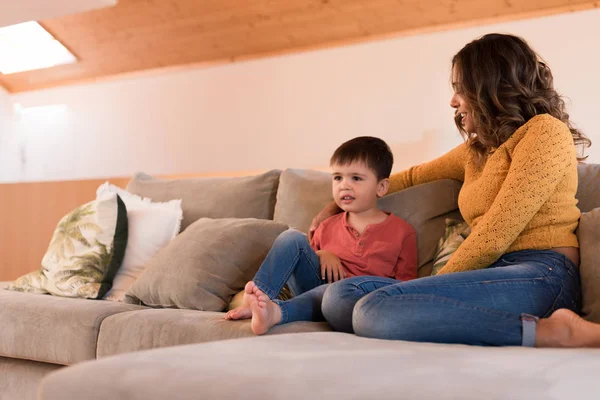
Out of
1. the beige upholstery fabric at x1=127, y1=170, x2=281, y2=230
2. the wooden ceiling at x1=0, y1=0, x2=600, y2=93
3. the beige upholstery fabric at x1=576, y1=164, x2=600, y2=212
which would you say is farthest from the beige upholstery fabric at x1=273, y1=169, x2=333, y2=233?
the wooden ceiling at x1=0, y1=0, x2=600, y2=93

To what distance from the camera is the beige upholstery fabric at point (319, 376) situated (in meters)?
0.97

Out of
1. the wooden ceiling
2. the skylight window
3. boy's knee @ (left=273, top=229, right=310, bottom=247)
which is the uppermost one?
the skylight window

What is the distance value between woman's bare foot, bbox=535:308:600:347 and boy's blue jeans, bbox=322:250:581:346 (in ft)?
0.07

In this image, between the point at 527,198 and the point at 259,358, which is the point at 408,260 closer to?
the point at 527,198

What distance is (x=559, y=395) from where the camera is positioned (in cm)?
101

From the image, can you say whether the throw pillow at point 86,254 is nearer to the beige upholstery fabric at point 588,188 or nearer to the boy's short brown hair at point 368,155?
the boy's short brown hair at point 368,155

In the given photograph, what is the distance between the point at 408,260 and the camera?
89.3 inches

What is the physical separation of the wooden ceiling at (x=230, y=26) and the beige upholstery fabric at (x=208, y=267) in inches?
76.0

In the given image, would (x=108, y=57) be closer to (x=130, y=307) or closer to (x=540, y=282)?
(x=130, y=307)

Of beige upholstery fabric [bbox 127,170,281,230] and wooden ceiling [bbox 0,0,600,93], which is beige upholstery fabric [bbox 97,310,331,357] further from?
wooden ceiling [bbox 0,0,600,93]

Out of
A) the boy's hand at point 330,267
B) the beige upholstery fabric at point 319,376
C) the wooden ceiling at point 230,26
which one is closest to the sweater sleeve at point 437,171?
the boy's hand at point 330,267

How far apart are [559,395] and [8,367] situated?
1.94 m

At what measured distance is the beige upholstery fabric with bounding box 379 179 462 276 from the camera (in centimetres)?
232

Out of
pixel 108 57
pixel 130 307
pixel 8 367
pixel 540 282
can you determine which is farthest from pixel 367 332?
pixel 108 57
